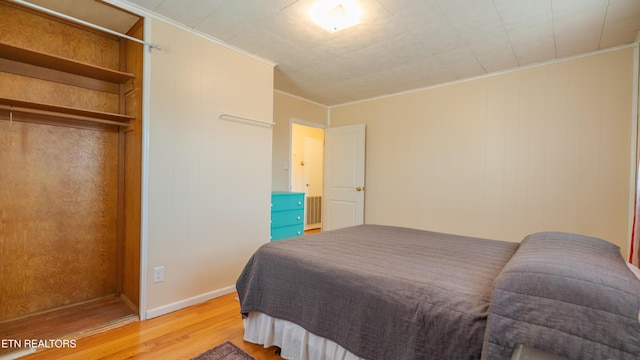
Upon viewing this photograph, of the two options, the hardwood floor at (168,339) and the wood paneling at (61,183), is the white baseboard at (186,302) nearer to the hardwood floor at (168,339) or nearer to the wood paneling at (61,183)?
the hardwood floor at (168,339)

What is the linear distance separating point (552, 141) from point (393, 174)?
1817 mm

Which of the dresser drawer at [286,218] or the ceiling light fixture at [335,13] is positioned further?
the dresser drawer at [286,218]

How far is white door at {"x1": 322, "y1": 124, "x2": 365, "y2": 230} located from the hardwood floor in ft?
8.34

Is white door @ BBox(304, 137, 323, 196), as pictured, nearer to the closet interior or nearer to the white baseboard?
the white baseboard

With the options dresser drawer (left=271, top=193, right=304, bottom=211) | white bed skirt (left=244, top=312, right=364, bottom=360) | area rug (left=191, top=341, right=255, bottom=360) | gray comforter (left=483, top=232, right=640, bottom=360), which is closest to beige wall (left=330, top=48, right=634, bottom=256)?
dresser drawer (left=271, top=193, right=304, bottom=211)

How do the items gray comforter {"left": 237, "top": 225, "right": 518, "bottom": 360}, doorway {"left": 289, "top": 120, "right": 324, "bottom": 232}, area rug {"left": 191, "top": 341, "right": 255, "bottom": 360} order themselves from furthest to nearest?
doorway {"left": 289, "top": 120, "right": 324, "bottom": 232} < area rug {"left": 191, "top": 341, "right": 255, "bottom": 360} < gray comforter {"left": 237, "top": 225, "right": 518, "bottom": 360}

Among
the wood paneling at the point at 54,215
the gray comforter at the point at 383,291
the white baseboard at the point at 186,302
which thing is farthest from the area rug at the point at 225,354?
the wood paneling at the point at 54,215

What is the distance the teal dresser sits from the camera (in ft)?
11.2

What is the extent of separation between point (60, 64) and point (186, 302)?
2024 mm

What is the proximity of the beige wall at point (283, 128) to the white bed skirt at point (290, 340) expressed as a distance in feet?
8.38

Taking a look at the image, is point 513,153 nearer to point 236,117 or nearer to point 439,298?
point 439,298

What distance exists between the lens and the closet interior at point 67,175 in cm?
205

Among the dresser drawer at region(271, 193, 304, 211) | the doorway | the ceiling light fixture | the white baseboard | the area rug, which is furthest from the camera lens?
the doorway

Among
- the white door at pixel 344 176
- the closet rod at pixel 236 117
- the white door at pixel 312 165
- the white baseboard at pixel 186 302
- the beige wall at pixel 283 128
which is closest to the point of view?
the white baseboard at pixel 186 302
